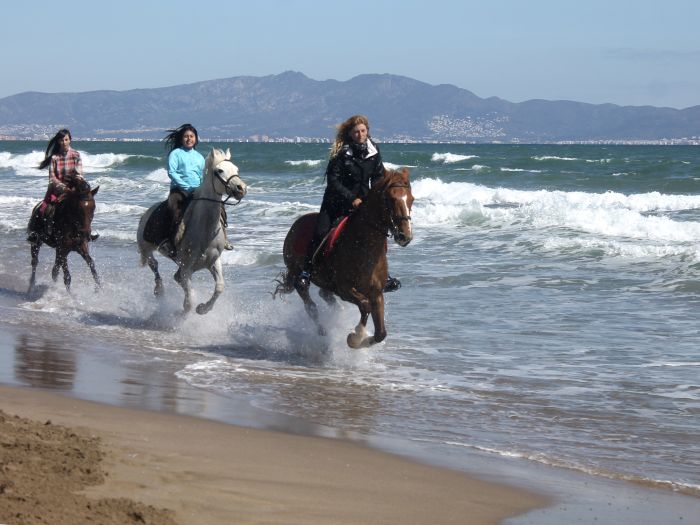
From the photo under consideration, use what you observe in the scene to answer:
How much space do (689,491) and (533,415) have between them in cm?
199

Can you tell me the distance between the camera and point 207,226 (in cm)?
1188

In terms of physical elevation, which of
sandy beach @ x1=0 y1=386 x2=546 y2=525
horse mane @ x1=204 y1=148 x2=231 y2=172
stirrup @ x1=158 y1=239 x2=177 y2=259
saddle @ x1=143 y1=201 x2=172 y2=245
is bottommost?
sandy beach @ x1=0 y1=386 x2=546 y2=525

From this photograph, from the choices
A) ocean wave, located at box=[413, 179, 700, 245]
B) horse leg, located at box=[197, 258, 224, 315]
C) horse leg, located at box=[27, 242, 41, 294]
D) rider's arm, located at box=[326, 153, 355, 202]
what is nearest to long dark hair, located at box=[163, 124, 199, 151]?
horse leg, located at box=[197, 258, 224, 315]

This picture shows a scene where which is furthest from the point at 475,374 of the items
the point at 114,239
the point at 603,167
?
the point at 603,167

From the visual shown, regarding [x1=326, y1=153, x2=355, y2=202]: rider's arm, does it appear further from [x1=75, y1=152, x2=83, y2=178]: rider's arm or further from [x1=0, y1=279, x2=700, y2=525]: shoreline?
[x1=75, y1=152, x2=83, y2=178]: rider's arm

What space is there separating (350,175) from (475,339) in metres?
2.27

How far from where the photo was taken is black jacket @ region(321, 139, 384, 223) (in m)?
10.1

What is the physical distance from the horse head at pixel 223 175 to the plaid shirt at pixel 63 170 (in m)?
3.23

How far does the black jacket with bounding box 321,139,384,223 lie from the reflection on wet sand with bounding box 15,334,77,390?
2.70 meters

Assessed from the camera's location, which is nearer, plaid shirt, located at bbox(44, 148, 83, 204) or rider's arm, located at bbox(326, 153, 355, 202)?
rider's arm, located at bbox(326, 153, 355, 202)

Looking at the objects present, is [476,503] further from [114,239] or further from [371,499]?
[114,239]

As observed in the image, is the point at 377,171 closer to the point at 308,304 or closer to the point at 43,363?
the point at 308,304

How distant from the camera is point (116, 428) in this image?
21.7 ft

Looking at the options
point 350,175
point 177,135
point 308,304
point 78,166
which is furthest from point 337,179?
point 78,166
